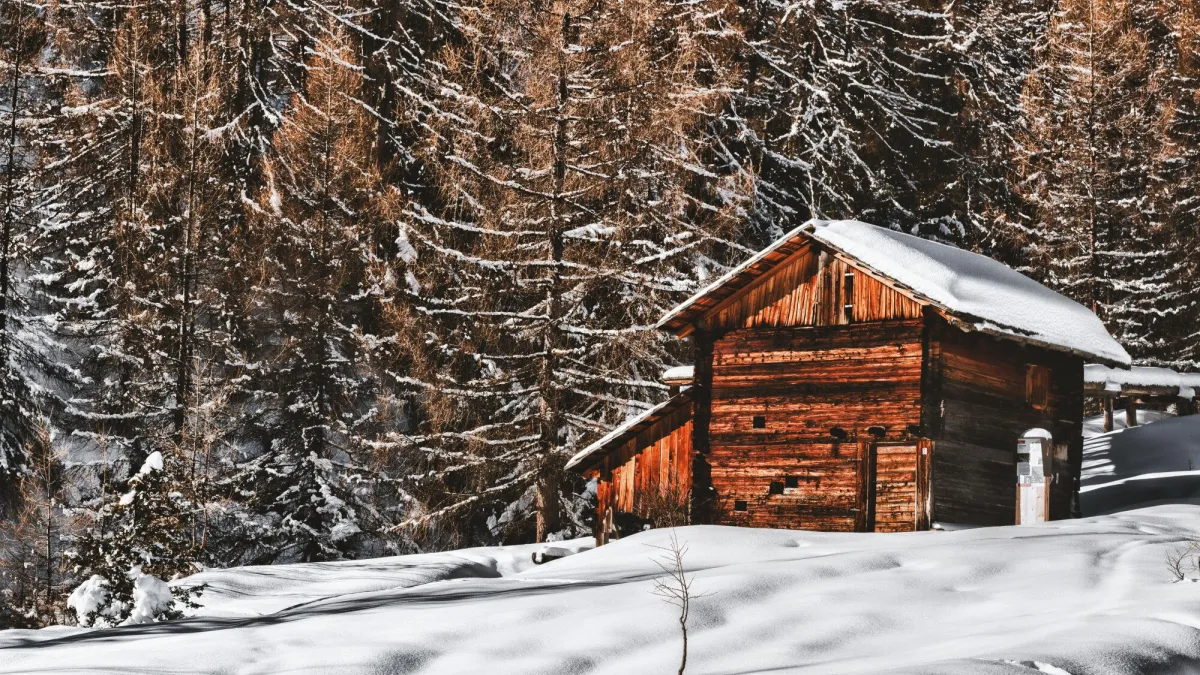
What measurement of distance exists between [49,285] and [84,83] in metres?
8.82

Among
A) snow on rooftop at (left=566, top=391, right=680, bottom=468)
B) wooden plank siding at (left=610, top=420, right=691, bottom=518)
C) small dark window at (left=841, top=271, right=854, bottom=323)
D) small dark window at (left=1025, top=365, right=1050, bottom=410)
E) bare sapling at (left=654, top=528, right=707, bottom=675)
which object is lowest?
bare sapling at (left=654, top=528, right=707, bottom=675)

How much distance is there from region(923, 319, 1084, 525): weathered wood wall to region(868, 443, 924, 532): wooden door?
0.37 meters

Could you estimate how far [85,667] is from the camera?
34.1ft

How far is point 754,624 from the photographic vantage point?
11641mm

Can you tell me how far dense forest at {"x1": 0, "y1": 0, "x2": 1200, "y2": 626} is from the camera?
102 feet

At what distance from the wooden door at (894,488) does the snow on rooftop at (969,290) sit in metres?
2.64

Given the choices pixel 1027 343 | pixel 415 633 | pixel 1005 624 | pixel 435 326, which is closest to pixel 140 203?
pixel 435 326

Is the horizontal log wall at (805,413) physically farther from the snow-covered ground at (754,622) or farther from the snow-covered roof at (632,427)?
the snow-covered ground at (754,622)

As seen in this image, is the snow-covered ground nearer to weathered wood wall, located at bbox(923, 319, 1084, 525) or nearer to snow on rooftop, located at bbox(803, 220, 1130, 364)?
weathered wood wall, located at bbox(923, 319, 1084, 525)

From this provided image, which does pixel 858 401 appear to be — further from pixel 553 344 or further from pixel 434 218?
pixel 434 218

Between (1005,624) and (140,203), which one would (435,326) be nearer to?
(140,203)

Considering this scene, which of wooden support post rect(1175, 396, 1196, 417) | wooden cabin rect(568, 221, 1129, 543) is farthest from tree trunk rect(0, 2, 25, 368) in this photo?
wooden support post rect(1175, 396, 1196, 417)

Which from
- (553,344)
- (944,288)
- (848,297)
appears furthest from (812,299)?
(553,344)

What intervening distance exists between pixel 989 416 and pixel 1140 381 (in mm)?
8609
